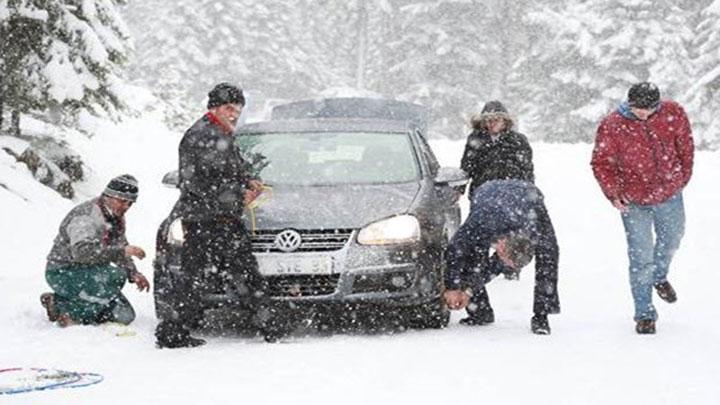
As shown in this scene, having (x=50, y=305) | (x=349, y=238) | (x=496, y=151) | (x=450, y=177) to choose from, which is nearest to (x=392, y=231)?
(x=349, y=238)

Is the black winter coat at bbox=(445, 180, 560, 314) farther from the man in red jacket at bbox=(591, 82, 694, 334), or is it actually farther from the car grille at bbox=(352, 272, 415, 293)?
the man in red jacket at bbox=(591, 82, 694, 334)

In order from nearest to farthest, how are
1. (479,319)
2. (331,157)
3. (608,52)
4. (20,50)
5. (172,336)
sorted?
1. (172,336)
2. (479,319)
3. (331,157)
4. (20,50)
5. (608,52)

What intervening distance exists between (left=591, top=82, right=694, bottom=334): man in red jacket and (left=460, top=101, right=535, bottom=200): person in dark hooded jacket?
1.70 m

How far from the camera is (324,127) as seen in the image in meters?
8.86

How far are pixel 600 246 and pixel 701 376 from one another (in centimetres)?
718

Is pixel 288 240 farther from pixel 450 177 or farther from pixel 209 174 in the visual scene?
pixel 450 177

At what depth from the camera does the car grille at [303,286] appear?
696cm

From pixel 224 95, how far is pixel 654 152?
3124 mm

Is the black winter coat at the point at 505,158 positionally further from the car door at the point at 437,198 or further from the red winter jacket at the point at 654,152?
the red winter jacket at the point at 654,152

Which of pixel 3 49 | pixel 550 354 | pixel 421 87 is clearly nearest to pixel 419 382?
pixel 550 354

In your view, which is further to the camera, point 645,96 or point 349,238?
point 645,96

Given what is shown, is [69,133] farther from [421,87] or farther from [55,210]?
[421,87]

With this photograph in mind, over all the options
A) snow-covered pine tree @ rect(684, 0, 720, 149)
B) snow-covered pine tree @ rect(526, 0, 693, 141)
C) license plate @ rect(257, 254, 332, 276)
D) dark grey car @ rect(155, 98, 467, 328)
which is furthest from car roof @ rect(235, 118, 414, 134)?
snow-covered pine tree @ rect(526, 0, 693, 141)

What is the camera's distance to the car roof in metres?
8.84
